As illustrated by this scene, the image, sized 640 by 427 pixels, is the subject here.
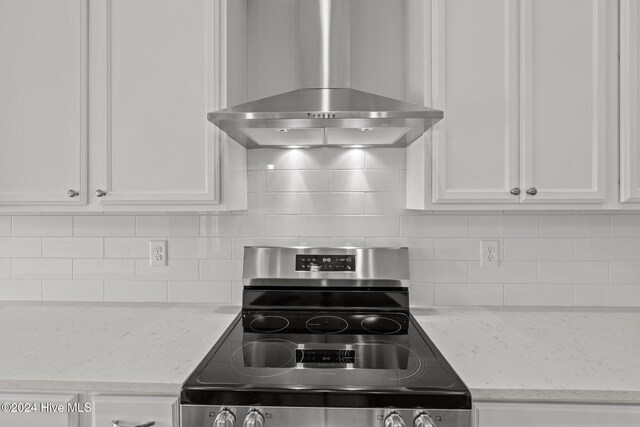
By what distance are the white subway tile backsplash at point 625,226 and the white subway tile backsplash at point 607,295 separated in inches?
8.9

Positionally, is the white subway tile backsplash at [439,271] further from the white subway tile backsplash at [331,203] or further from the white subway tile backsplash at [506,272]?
the white subway tile backsplash at [331,203]

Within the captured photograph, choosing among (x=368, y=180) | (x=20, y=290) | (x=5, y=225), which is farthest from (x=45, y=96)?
(x=368, y=180)

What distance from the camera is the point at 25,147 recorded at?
5.39ft

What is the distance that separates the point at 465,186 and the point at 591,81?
0.59 meters

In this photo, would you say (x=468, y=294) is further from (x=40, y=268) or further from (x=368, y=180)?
(x=40, y=268)

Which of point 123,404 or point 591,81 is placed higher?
point 591,81

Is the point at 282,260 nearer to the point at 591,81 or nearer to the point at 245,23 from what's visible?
the point at 245,23

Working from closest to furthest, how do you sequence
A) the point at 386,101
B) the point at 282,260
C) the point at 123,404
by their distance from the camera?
the point at 123,404 → the point at 386,101 → the point at 282,260

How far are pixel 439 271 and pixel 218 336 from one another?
99 cm

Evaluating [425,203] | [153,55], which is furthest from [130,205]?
[425,203]

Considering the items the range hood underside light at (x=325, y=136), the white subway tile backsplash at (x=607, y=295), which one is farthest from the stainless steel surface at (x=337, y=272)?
the white subway tile backsplash at (x=607, y=295)

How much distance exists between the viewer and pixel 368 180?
6.26 feet

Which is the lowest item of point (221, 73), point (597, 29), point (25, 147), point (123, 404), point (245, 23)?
A: point (123, 404)

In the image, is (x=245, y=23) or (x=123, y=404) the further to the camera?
(x=245, y=23)
